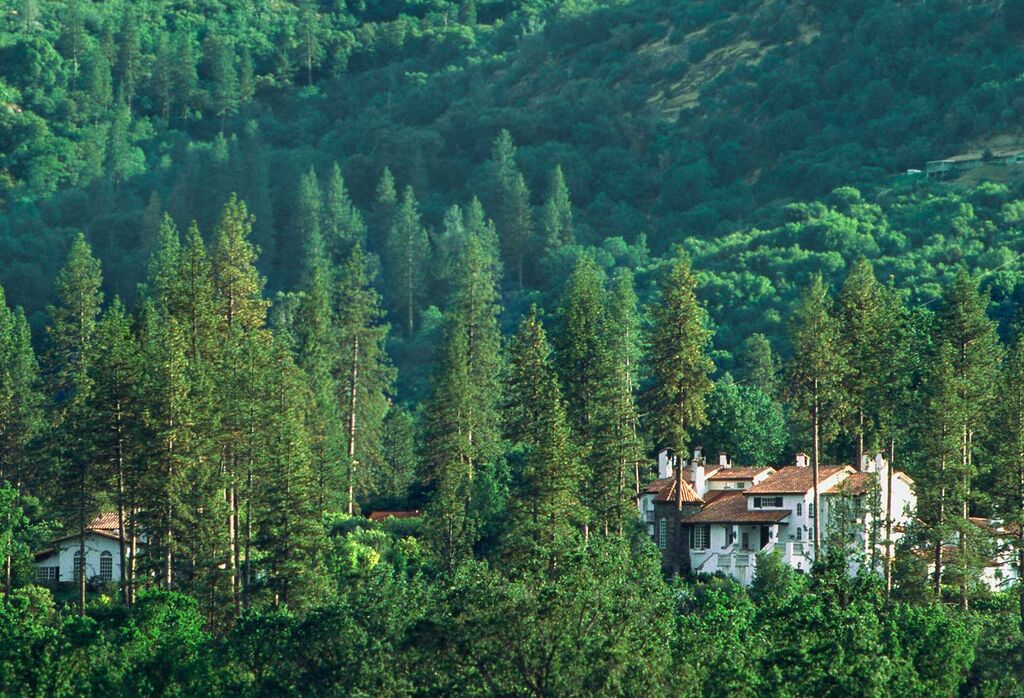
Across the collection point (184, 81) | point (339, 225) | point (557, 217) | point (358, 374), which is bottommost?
point (358, 374)

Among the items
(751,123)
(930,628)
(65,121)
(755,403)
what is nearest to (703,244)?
(751,123)

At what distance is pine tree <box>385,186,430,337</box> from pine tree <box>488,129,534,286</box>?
22.6ft

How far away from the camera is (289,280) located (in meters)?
153

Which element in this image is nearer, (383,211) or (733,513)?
(733,513)

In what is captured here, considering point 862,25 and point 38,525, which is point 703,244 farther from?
point 38,525

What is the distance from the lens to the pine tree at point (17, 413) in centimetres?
9000

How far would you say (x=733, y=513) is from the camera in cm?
8550

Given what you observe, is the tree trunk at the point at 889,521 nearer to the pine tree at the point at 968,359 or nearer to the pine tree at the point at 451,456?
the pine tree at the point at 968,359

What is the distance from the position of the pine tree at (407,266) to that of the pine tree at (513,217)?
688 cm

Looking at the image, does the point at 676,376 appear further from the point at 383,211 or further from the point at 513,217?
the point at 383,211

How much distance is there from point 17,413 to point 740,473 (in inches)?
1128

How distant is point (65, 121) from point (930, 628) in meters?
130

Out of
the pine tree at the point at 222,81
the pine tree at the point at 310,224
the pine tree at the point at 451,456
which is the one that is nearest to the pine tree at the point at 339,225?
the pine tree at the point at 310,224

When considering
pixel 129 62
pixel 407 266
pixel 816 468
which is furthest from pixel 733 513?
pixel 129 62
